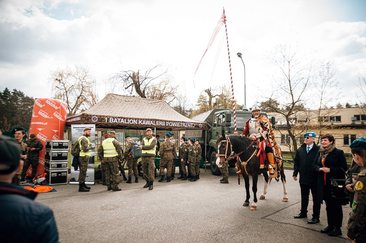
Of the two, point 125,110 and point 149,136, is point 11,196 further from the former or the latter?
point 125,110

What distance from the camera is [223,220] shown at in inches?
200

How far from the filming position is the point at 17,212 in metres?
1.22

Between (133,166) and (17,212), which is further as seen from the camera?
(133,166)

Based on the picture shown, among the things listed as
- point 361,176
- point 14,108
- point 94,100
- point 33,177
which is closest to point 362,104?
point 361,176

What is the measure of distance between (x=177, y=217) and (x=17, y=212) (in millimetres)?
4500

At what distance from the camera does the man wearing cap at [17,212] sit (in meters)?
1.20

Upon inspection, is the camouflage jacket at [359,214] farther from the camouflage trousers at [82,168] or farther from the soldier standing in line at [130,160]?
the soldier standing in line at [130,160]

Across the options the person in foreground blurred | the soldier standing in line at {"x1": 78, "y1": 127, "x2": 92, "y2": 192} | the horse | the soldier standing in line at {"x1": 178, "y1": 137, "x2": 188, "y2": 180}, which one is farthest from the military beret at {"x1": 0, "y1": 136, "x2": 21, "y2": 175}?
the soldier standing in line at {"x1": 178, "y1": 137, "x2": 188, "y2": 180}

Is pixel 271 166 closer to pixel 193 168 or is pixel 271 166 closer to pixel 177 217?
pixel 177 217

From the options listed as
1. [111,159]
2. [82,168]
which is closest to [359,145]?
[111,159]

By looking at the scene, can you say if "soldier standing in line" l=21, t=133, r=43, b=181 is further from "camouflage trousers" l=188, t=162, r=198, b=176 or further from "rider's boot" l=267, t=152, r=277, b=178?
"rider's boot" l=267, t=152, r=277, b=178

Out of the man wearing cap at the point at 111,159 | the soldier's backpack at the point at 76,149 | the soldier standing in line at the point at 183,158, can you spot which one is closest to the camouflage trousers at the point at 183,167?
the soldier standing in line at the point at 183,158

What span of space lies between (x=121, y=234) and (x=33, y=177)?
685cm

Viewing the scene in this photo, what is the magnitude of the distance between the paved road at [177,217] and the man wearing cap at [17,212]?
311cm
